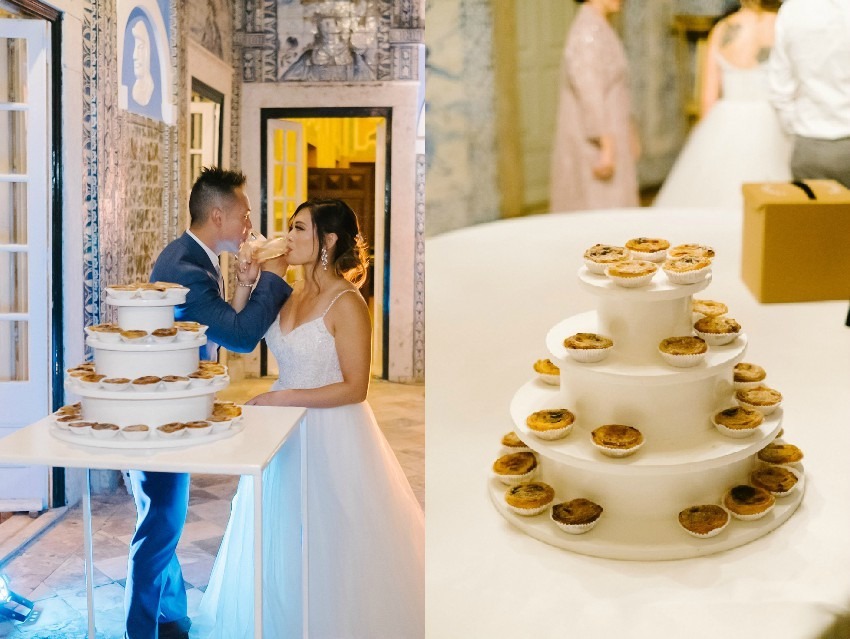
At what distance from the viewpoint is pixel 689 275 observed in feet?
3.90

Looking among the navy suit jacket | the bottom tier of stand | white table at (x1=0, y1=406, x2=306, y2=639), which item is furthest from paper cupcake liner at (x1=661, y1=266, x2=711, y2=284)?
the navy suit jacket

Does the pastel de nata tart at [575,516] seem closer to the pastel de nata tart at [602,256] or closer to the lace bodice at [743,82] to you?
the pastel de nata tart at [602,256]

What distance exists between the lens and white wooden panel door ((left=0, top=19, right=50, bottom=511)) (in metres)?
3.85

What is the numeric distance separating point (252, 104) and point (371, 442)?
208 inches

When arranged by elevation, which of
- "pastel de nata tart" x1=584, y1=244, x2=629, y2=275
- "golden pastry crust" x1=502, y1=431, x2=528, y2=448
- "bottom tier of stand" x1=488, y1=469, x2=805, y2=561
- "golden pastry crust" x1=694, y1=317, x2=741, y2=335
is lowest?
"bottom tier of stand" x1=488, y1=469, x2=805, y2=561

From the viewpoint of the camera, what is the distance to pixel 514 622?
119 centimetres

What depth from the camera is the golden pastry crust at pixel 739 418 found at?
1195 millimetres

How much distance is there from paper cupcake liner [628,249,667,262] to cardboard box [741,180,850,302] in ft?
0.35

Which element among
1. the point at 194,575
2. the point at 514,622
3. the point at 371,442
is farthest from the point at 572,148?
the point at 194,575

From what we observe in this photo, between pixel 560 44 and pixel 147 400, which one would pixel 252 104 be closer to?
pixel 147 400

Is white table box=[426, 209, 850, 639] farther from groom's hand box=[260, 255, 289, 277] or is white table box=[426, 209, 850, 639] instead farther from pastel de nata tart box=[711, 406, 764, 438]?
groom's hand box=[260, 255, 289, 277]

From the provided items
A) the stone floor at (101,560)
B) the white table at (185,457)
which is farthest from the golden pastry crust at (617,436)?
the stone floor at (101,560)

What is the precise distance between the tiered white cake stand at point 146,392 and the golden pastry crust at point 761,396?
132cm

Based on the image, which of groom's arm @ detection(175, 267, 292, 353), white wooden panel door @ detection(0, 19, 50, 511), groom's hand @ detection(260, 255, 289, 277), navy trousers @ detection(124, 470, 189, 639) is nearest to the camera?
navy trousers @ detection(124, 470, 189, 639)
